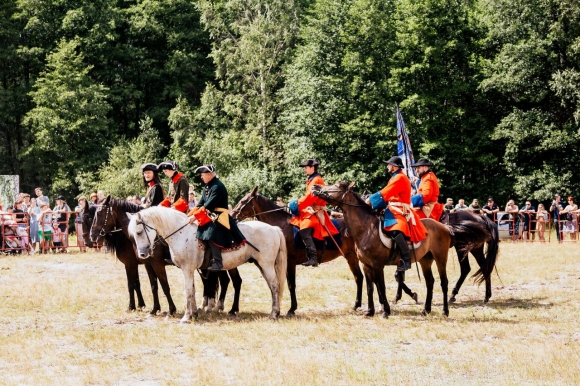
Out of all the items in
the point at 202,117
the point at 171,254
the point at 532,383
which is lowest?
the point at 532,383

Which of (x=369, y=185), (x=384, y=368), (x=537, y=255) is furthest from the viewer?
(x=369, y=185)

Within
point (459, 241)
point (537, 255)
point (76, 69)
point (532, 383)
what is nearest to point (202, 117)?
point (76, 69)

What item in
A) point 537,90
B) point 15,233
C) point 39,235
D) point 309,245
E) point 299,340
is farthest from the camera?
point 537,90

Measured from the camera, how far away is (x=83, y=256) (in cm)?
2692

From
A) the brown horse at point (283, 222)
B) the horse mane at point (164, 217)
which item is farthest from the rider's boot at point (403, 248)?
the horse mane at point (164, 217)

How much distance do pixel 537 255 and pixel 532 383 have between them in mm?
17698

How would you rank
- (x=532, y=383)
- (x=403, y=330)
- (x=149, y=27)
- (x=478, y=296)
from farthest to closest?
(x=149, y=27) → (x=478, y=296) → (x=403, y=330) → (x=532, y=383)

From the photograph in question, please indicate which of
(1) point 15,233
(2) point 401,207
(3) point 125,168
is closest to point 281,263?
(2) point 401,207

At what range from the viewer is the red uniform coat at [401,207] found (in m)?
14.1

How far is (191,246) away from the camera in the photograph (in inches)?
563

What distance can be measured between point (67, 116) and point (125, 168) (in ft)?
19.6

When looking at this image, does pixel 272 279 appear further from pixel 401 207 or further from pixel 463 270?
pixel 463 270

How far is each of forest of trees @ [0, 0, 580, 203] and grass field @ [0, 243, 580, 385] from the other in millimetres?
27422

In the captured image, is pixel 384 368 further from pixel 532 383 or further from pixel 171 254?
pixel 171 254
